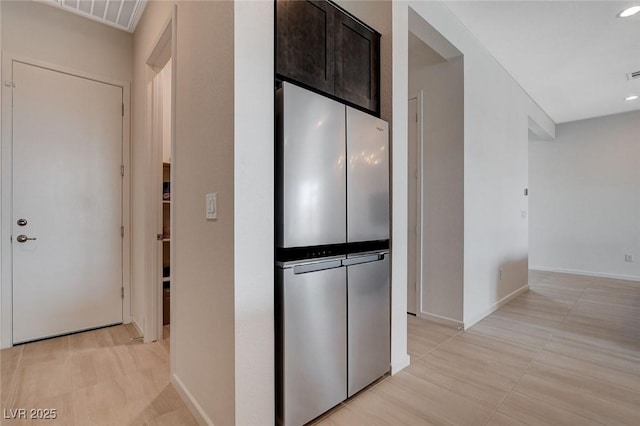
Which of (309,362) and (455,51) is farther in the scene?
(455,51)

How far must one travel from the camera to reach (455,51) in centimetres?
285

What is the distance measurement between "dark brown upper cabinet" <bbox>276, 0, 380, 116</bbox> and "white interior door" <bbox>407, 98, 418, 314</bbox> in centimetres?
139

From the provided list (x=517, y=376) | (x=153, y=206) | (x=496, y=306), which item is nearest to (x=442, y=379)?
(x=517, y=376)

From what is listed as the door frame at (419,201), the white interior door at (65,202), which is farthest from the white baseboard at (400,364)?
the white interior door at (65,202)

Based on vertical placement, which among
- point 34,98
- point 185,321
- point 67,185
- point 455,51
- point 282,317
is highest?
point 455,51

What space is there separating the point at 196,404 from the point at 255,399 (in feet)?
1.68

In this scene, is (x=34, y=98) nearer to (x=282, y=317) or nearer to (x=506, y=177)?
(x=282, y=317)

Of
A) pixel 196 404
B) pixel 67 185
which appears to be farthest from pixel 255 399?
pixel 67 185

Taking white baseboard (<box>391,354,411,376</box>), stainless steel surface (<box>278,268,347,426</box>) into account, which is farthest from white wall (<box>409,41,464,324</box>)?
stainless steel surface (<box>278,268,347,426</box>)

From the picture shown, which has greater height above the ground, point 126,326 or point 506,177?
point 506,177

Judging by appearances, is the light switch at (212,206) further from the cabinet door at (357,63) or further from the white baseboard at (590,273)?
the white baseboard at (590,273)

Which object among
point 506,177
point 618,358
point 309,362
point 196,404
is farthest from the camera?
point 506,177

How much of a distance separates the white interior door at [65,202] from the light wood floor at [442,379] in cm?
→ 28

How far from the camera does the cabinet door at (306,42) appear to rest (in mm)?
1508
